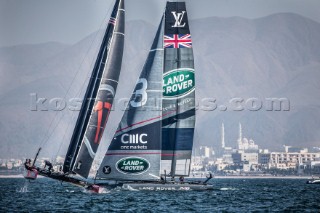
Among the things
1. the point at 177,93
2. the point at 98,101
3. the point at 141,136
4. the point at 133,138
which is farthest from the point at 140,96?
the point at 177,93

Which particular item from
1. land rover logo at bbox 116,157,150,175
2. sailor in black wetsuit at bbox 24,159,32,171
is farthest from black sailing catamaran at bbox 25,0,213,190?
sailor in black wetsuit at bbox 24,159,32,171

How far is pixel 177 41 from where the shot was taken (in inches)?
2795

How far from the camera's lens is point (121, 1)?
67.0 metres

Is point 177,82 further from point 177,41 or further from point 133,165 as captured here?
point 133,165

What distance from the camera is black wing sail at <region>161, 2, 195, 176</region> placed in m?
70.5

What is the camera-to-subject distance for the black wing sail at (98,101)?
209 feet

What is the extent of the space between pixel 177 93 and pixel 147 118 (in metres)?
4.93

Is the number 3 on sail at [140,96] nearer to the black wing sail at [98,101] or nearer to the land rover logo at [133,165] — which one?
the black wing sail at [98,101]

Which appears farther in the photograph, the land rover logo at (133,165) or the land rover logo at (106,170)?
the land rover logo at (133,165)

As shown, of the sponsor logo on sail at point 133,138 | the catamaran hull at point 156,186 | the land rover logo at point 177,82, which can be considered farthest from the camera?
the land rover logo at point 177,82

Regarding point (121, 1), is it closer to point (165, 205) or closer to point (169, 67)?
point (169, 67)

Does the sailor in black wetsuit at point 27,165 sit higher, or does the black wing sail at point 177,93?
the black wing sail at point 177,93

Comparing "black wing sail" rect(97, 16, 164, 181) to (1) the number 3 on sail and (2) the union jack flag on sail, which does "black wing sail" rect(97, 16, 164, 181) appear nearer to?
(1) the number 3 on sail

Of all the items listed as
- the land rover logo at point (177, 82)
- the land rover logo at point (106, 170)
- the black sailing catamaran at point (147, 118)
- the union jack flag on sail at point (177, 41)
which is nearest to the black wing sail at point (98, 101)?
the black sailing catamaran at point (147, 118)
